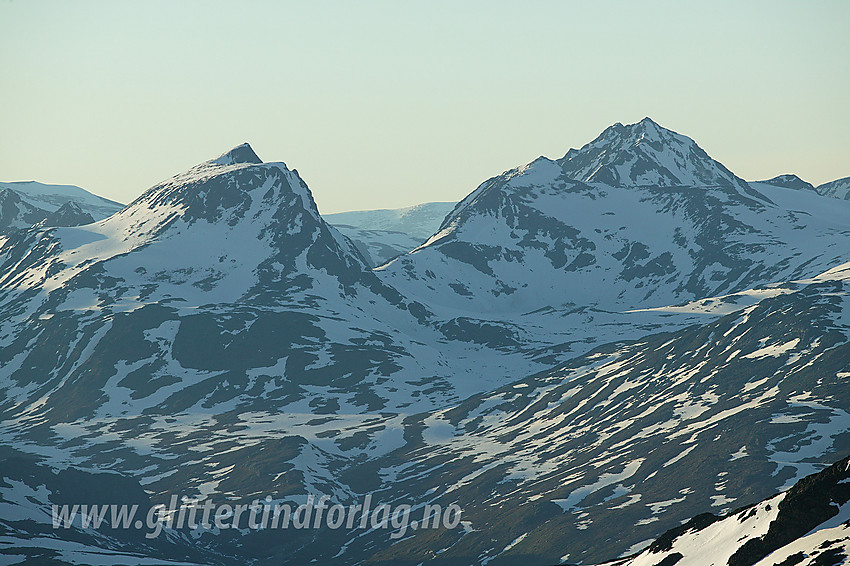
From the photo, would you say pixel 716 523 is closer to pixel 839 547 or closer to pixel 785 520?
pixel 785 520

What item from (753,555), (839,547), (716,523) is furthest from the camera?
(716,523)

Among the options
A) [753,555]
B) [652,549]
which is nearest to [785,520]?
[753,555]

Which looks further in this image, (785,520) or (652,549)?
(652,549)

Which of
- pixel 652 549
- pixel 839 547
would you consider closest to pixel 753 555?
pixel 839 547

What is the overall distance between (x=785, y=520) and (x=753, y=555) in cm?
465

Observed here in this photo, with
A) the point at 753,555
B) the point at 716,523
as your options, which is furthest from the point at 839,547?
the point at 716,523

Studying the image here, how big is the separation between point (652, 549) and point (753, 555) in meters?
23.7

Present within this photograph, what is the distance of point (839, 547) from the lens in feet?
324

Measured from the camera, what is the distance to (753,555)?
109125mm

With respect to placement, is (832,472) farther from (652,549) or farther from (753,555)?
(652,549)

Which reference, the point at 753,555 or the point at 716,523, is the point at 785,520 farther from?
the point at 716,523

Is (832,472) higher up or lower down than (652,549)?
higher up

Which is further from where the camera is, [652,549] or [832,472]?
[652,549]

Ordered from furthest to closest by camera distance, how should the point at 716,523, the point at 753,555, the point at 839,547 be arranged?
the point at 716,523
the point at 753,555
the point at 839,547
